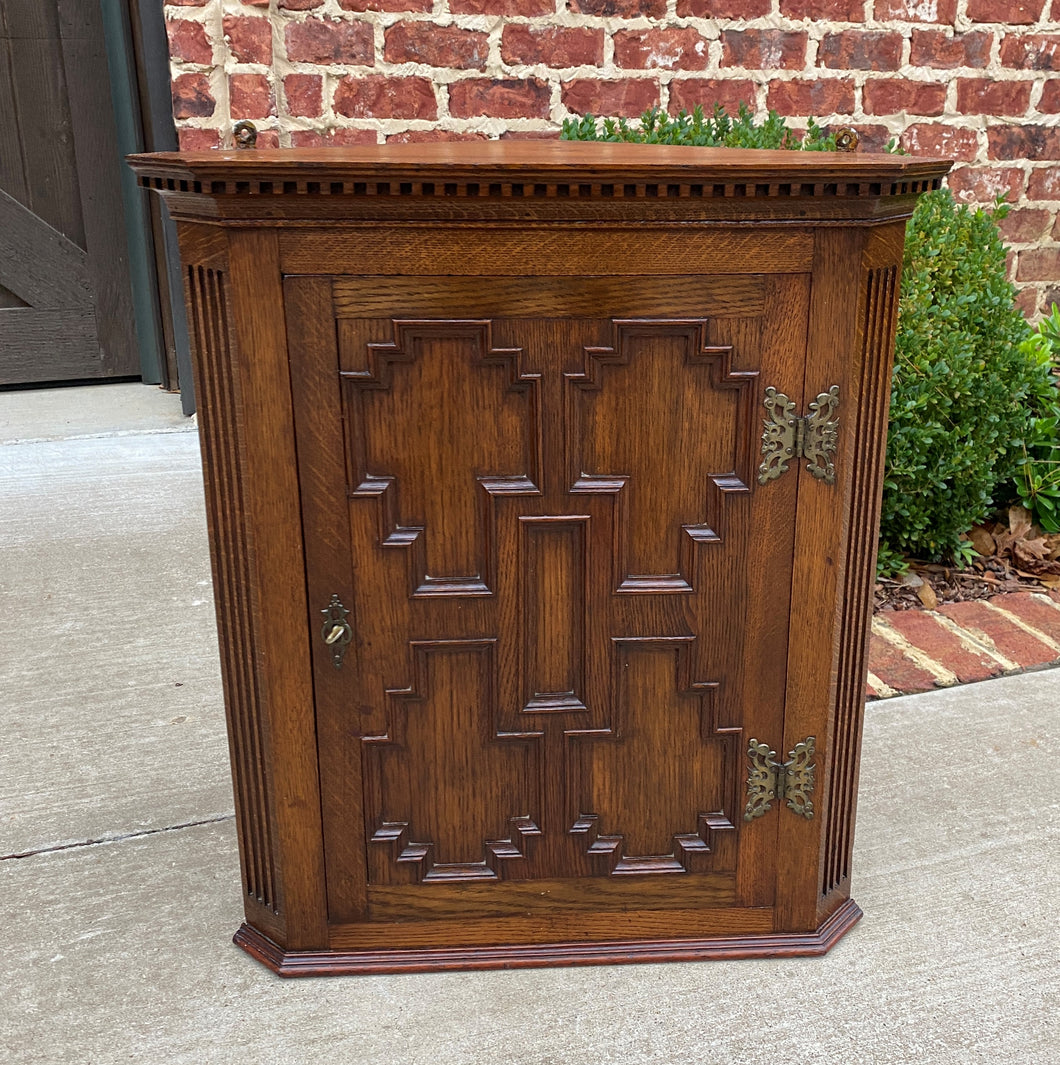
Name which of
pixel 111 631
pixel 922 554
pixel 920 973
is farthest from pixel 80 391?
pixel 920 973

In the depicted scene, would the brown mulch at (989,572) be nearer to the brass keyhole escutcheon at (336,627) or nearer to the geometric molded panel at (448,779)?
the geometric molded panel at (448,779)

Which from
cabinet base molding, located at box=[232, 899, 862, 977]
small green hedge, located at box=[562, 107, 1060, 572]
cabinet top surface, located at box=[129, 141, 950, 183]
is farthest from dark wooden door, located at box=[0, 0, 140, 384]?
cabinet base molding, located at box=[232, 899, 862, 977]

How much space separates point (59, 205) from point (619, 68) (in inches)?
99.9

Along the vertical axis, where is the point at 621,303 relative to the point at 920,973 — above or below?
above

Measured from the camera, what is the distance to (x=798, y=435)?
153 cm

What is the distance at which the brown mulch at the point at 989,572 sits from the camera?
3227 millimetres

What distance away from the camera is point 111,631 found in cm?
294

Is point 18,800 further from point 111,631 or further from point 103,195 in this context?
point 103,195

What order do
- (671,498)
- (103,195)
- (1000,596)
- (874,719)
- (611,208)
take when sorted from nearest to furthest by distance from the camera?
(611,208), (671,498), (874,719), (1000,596), (103,195)

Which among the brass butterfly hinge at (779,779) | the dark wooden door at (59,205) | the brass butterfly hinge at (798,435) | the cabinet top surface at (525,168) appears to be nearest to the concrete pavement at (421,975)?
the brass butterfly hinge at (779,779)

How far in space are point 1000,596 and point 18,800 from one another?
105 inches

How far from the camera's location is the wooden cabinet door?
1.47m

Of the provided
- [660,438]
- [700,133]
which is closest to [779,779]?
[660,438]

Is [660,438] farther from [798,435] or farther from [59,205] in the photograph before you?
[59,205]
